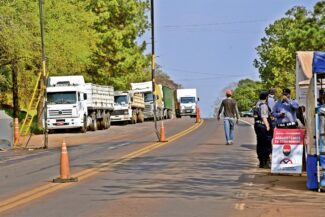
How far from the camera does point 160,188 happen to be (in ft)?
43.5

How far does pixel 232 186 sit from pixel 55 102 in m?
28.3

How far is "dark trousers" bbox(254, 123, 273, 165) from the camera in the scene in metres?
16.5

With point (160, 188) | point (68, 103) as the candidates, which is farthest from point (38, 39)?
point (160, 188)

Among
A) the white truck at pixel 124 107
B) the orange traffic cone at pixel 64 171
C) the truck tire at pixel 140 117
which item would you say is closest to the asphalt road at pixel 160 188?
the orange traffic cone at pixel 64 171

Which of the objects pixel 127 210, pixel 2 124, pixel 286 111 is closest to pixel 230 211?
pixel 127 210

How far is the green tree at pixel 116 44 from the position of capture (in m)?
58.3

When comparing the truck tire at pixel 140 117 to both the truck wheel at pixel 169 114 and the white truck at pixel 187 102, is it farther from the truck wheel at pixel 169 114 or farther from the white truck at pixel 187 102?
the white truck at pixel 187 102

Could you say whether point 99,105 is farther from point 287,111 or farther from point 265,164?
point 287,111

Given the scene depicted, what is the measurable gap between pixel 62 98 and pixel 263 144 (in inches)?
1000

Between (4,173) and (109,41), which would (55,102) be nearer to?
(109,41)

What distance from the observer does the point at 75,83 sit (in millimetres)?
42250

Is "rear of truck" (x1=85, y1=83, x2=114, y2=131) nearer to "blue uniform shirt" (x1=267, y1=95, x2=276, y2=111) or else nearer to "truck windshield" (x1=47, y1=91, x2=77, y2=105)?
"truck windshield" (x1=47, y1=91, x2=77, y2=105)

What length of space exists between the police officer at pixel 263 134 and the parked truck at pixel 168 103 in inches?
1941

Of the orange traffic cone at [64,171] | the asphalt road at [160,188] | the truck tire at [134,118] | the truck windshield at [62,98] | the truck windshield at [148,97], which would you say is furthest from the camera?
the truck windshield at [148,97]
